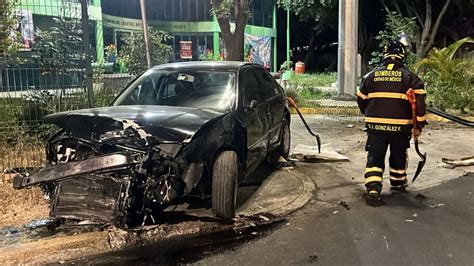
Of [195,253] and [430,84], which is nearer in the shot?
[195,253]

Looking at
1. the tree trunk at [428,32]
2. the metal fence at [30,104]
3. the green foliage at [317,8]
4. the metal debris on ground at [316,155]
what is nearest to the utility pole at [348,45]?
the tree trunk at [428,32]

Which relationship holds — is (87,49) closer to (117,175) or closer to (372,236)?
(117,175)

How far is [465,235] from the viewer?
4.34 m

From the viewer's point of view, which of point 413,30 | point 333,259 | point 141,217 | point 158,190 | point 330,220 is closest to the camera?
point 333,259

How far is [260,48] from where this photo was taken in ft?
103

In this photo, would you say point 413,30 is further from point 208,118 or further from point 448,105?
point 208,118

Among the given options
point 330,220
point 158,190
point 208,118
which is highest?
point 208,118

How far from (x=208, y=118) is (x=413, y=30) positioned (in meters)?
18.0

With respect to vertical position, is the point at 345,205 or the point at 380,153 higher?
the point at 380,153

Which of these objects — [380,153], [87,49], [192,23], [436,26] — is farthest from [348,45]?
[192,23]

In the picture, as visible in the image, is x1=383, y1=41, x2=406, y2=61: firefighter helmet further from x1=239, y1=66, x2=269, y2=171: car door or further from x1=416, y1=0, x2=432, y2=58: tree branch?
x1=416, y1=0, x2=432, y2=58: tree branch

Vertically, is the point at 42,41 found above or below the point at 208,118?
above

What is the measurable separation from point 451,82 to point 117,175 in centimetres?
1054

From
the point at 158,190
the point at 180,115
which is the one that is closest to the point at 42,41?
the point at 180,115
